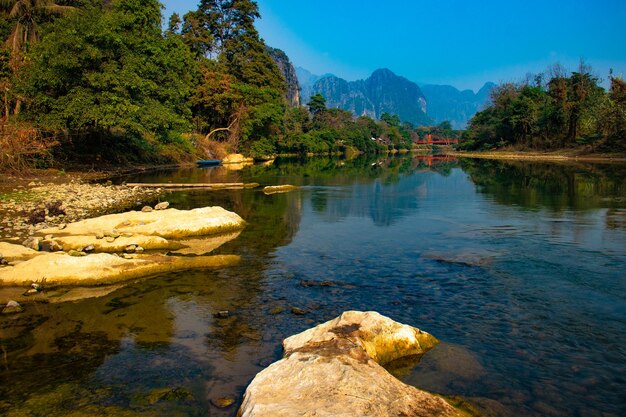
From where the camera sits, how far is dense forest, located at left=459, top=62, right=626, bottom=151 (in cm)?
5900

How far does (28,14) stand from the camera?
120ft

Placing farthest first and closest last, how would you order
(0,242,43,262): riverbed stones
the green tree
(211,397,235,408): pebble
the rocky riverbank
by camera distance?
the rocky riverbank → the green tree → (0,242,43,262): riverbed stones → (211,397,235,408): pebble

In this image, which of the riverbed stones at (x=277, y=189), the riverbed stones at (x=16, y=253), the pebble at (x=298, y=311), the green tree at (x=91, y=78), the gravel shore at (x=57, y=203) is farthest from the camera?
the green tree at (x=91, y=78)

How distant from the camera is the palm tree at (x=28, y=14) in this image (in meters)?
35.9

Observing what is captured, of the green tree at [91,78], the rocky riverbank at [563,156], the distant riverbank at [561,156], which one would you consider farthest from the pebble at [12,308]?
the distant riverbank at [561,156]

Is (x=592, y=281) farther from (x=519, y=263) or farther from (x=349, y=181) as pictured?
(x=349, y=181)

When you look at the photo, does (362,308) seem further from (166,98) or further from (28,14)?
(28,14)

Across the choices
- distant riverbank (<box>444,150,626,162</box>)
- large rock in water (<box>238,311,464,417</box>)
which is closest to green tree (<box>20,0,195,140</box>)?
large rock in water (<box>238,311,464,417</box>)

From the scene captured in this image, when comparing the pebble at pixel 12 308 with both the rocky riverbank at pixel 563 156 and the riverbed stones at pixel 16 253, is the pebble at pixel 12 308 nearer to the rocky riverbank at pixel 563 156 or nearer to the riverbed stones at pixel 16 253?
the riverbed stones at pixel 16 253

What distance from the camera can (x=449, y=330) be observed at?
8195 mm

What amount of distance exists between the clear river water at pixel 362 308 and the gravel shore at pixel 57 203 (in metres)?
6.84

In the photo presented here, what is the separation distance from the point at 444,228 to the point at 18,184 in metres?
23.0

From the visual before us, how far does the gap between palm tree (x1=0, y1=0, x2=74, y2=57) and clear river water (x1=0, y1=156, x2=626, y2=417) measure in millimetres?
31735

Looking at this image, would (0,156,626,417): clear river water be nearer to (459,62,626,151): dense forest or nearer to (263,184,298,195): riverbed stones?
(263,184,298,195): riverbed stones
